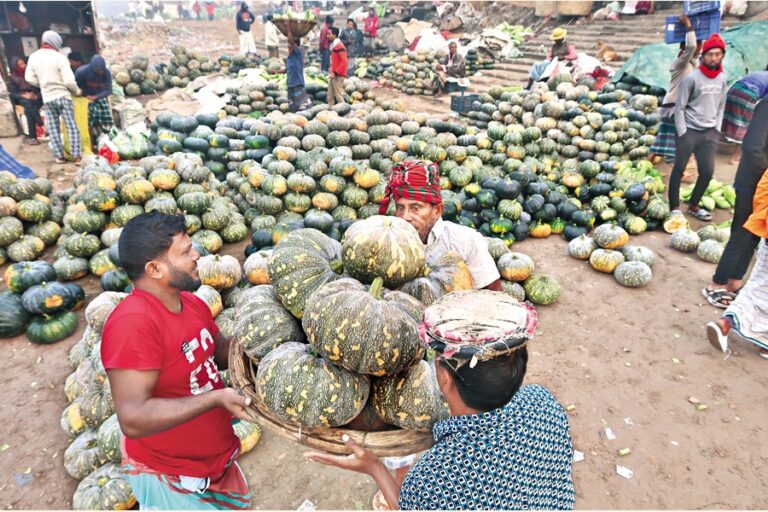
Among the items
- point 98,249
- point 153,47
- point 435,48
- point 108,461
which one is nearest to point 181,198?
point 98,249

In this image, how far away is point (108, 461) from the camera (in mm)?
3377

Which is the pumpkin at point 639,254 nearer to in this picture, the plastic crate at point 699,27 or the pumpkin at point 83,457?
the plastic crate at point 699,27

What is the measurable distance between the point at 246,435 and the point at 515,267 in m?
4.16

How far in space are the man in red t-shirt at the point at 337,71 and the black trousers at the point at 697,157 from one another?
8.63 metres

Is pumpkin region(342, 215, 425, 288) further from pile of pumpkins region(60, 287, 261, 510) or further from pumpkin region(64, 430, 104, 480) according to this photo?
pumpkin region(64, 430, 104, 480)

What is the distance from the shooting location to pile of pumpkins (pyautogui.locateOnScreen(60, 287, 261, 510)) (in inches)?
125

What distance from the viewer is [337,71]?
12211 millimetres

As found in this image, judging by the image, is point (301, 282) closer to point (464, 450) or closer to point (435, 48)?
point (464, 450)

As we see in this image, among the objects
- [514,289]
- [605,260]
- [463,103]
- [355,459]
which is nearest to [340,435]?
[355,459]

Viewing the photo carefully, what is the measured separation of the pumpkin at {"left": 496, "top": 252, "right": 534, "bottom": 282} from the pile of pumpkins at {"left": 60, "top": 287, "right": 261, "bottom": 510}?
3958 millimetres

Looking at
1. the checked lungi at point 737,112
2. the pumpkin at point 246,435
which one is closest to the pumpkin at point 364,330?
the pumpkin at point 246,435

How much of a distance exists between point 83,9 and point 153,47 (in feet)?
66.8

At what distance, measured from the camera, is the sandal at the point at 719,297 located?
19.0 ft

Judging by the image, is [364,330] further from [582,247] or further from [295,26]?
[295,26]
